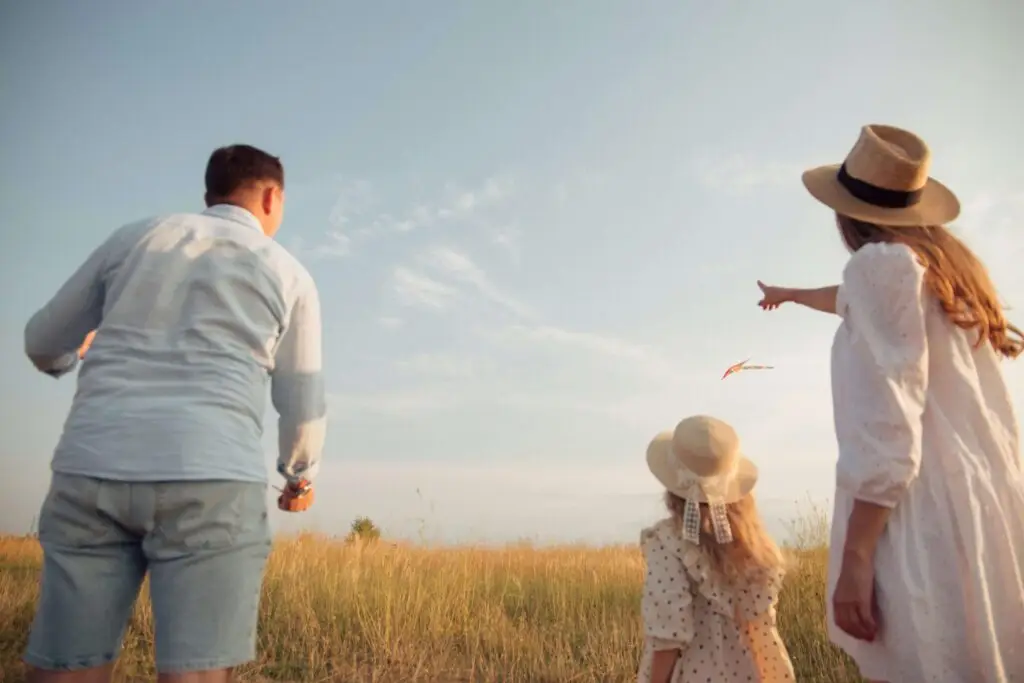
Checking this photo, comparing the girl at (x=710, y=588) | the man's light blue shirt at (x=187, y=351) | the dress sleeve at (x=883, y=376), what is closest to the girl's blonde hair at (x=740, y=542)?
the girl at (x=710, y=588)

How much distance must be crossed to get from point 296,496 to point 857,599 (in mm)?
1655

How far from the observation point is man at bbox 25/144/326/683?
1.96 m

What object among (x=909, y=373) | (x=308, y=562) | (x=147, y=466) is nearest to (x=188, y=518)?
(x=147, y=466)

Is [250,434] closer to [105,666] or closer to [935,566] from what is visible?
[105,666]

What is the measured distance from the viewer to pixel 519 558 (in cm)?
743

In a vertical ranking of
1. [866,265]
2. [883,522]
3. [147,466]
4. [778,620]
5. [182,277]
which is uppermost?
[182,277]

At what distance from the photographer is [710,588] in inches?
118

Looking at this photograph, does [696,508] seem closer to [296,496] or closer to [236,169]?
[296,496]

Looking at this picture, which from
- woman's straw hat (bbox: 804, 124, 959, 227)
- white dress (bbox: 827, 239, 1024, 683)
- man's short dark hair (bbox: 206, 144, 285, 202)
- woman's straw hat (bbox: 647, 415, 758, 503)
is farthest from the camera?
woman's straw hat (bbox: 647, 415, 758, 503)

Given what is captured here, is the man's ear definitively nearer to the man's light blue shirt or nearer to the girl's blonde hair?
the man's light blue shirt

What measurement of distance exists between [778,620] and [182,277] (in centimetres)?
451

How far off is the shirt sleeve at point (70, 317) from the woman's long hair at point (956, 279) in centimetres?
218

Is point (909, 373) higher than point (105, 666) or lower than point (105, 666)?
higher

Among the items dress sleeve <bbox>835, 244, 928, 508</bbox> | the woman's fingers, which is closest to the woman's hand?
the woman's fingers
